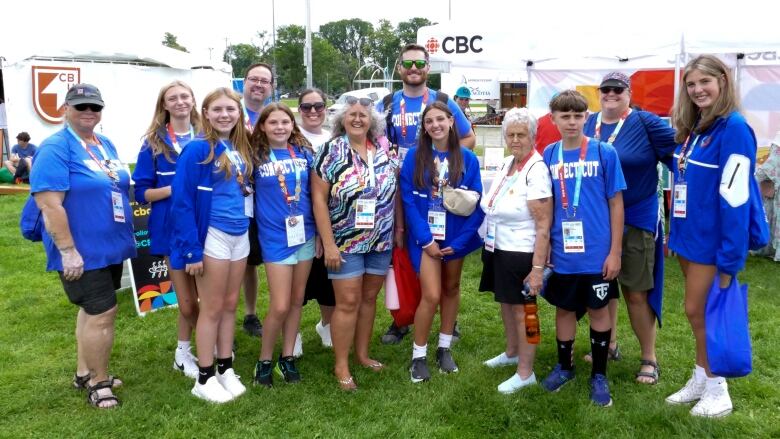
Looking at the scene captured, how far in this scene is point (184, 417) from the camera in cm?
314

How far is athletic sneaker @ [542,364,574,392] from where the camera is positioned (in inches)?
133

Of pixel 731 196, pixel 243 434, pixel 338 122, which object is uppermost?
pixel 338 122

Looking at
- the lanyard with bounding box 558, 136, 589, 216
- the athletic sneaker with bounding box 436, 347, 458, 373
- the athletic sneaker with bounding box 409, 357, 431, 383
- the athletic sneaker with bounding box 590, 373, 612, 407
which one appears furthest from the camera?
the athletic sneaker with bounding box 436, 347, 458, 373

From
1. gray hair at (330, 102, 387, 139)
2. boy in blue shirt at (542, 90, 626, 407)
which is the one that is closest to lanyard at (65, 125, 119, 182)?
gray hair at (330, 102, 387, 139)

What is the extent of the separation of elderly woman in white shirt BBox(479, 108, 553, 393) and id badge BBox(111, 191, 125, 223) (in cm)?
195

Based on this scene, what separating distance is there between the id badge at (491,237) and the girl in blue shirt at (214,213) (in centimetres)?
130

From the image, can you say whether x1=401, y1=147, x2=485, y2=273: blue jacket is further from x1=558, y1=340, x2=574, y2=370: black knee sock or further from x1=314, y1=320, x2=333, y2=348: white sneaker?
Answer: x1=314, y1=320, x2=333, y2=348: white sneaker

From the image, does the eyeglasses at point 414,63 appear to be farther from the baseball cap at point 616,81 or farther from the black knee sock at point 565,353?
the black knee sock at point 565,353

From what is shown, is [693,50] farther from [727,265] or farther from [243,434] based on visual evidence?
[243,434]

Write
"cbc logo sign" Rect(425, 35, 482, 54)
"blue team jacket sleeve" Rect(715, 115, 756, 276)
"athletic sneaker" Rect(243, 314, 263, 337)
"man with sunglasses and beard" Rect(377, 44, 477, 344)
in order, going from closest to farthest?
"blue team jacket sleeve" Rect(715, 115, 756, 276) → "man with sunglasses and beard" Rect(377, 44, 477, 344) → "athletic sneaker" Rect(243, 314, 263, 337) → "cbc logo sign" Rect(425, 35, 482, 54)

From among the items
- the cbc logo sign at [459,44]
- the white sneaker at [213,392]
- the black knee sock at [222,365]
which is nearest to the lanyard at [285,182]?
the black knee sock at [222,365]

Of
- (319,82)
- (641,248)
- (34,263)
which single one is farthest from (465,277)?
(319,82)

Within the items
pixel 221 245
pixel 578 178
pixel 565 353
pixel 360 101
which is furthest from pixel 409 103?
pixel 565 353

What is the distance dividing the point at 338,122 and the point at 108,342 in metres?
1.75
